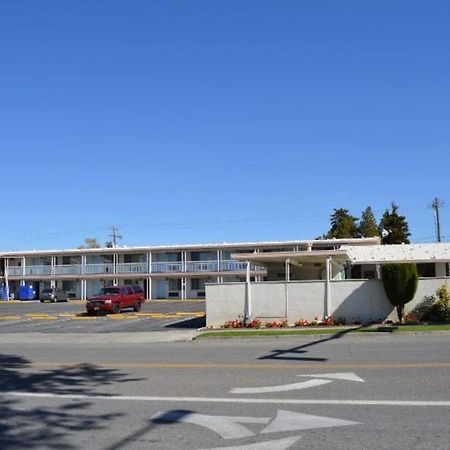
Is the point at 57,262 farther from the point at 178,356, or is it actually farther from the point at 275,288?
the point at 178,356

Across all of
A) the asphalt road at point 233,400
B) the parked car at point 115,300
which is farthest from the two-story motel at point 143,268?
the asphalt road at point 233,400

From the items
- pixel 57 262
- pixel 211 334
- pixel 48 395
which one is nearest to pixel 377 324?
pixel 211 334

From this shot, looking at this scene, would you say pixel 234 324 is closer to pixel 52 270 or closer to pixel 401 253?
pixel 401 253

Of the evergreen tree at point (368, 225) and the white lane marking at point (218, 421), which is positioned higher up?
the evergreen tree at point (368, 225)

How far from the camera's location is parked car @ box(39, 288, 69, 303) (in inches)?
2432

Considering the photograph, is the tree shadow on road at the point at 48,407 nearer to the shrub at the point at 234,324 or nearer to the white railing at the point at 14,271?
the shrub at the point at 234,324

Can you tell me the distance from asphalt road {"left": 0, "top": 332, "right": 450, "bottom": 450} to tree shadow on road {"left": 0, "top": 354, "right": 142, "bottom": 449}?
0.02m

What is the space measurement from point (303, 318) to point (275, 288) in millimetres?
1690

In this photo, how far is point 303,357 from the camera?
14.9m

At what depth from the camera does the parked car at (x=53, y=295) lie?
61.8 meters

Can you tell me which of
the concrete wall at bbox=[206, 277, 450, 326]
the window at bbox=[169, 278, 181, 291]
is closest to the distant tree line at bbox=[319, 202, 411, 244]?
the window at bbox=[169, 278, 181, 291]

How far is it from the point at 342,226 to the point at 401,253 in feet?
116

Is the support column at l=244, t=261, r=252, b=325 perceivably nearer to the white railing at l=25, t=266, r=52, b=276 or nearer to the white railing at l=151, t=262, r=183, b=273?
the white railing at l=151, t=262, r=183, b=273

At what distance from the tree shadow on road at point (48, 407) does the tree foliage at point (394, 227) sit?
64091mm
